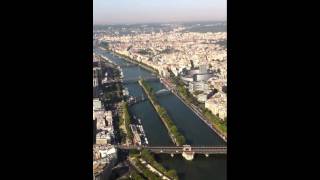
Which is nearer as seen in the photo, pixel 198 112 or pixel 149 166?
pixel 149 166

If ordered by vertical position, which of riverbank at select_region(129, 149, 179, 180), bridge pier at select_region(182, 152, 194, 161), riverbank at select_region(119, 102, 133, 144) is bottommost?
riverbank at select_region(129, 149, 179, 180)

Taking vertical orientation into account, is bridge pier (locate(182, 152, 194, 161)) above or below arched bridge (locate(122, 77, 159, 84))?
below

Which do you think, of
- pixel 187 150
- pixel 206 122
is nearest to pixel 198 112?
pixel 206 122

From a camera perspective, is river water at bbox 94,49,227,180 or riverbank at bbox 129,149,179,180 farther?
river water at bbox 94,49,227,180

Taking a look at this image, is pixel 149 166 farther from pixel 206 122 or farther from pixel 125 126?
pixel 206 122

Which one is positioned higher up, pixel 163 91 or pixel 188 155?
pixel 163 91

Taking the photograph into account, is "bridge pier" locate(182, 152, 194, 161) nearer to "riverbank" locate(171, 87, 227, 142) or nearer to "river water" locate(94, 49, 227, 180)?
"river water" locate(94, 49, 227, 180)

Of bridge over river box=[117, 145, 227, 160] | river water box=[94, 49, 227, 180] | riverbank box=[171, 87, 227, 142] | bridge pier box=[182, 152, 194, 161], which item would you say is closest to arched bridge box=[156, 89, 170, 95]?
river water box=[94, 49, 227, 180]
